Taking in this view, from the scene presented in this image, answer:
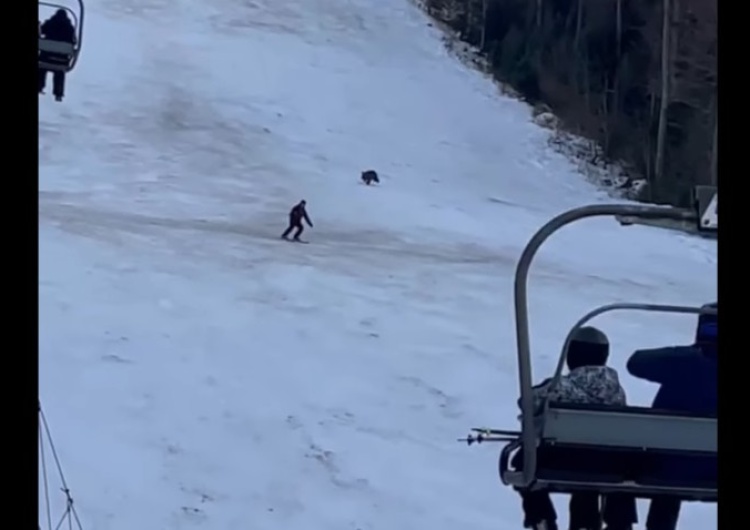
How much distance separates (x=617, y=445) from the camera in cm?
422

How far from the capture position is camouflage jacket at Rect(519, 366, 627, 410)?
4664 mm

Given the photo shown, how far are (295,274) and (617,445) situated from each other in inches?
476

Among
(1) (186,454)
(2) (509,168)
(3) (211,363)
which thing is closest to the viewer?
(1) (186,454)

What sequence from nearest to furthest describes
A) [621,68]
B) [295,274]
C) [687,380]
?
[687,380], [295,274], [621,68]

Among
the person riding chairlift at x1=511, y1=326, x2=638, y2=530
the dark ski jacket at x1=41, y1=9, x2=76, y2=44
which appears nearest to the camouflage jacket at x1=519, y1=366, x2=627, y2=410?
the person riding chairlift at x1=511, y1=326, x2=638, y2=530

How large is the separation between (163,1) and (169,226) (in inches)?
606

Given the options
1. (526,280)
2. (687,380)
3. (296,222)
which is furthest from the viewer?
(296,222)

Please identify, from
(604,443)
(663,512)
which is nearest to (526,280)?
(604,443)

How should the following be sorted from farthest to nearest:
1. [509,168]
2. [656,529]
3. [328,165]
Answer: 1. [509,168]
2. [328,165]
3. [656,529]

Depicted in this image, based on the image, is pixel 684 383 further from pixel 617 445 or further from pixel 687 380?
pixel 617 445

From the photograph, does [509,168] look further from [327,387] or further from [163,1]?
[327,387]

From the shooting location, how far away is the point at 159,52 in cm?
2981

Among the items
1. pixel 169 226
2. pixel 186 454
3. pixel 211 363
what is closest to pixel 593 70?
pixel 169 226
